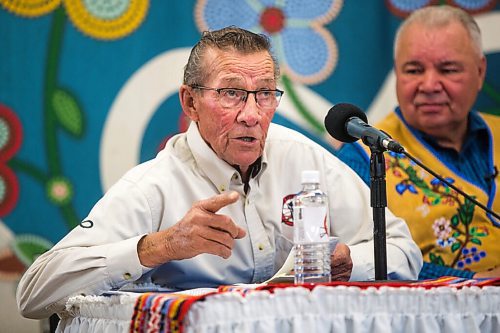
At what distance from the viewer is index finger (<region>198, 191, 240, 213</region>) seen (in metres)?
2.08

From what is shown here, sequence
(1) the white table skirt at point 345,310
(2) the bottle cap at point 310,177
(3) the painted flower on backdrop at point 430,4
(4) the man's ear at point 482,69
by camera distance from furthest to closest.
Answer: (3) the painted flower on backdrop at point 430,4 → (4) the man's ear at point 482,69 → (2) the bottle cap at point 310,177 → (1) the white table skirt at point 345,310

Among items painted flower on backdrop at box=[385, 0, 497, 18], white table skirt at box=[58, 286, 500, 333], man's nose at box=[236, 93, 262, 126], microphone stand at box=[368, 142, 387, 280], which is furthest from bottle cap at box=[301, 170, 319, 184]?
painted flower on backdrop at box=[385, 0, 497, 18]

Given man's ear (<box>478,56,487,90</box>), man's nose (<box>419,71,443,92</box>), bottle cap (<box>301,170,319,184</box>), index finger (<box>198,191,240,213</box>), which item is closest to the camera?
index finger (<box>198,191,240,213</box>)

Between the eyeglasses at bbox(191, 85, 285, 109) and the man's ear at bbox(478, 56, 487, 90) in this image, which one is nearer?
the eyeglasses at bbox(191, 85, 285, 109)

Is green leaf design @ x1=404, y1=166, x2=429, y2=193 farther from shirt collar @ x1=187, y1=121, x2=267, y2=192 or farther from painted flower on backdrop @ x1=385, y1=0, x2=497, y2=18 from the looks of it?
shirt collar @ x1=187, y1=121, x2=267, y2=192

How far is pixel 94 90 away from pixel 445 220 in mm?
1527

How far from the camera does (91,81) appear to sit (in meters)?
3.60

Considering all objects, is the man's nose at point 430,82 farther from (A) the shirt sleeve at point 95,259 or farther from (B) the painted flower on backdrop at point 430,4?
(A) the shirt sleeve at point 95,259

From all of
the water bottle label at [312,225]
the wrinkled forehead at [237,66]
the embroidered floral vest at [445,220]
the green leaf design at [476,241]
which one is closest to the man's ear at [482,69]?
the embroidered floral vest at [445,220]

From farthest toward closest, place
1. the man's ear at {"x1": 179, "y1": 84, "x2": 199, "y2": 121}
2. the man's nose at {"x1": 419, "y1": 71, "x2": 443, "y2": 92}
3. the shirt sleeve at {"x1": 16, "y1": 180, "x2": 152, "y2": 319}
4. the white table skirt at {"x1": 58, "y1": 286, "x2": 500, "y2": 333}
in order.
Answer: the man's nose at {"x1": 419, "y1": 71, "x2": 443, "y2": 92} < the man's ear at {"x1": 179, "y1": 84, "x2": 199, "y2": 121} < the shirt sleeve at {"x1": 16, "y1": 180, "x2": 152, "y2": 319} < the white table skirt at {"x1": 58, "y1": 286, "x2": 500, "y2": 333}

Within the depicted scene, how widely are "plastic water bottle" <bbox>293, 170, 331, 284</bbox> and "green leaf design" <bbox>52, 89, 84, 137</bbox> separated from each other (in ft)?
5.09

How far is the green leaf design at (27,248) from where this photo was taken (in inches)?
137

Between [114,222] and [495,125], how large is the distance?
2029 mm

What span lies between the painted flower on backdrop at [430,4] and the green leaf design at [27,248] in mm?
1909
